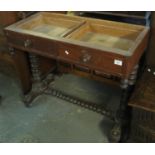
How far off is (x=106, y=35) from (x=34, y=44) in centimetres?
49

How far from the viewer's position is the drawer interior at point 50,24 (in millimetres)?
1583

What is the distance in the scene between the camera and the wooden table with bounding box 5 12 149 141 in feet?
4.06

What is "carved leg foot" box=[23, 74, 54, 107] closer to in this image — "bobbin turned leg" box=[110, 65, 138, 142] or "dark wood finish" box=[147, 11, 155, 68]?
"bobbin turned leg" box=[110, 65, 138, 142]

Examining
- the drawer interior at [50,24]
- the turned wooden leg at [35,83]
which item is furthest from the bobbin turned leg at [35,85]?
the drawer interior at [50,24]

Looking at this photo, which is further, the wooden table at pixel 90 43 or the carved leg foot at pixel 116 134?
the carved leg foot at pixel 116 134

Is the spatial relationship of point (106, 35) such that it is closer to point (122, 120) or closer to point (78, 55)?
point (78, 55)

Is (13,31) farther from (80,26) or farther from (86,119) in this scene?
(86,119)

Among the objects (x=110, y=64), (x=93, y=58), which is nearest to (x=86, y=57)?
(x=93, y=58)

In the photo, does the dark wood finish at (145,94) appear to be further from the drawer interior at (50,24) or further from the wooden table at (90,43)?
the drawer interior at (50,24)

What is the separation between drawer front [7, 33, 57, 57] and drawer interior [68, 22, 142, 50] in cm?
14

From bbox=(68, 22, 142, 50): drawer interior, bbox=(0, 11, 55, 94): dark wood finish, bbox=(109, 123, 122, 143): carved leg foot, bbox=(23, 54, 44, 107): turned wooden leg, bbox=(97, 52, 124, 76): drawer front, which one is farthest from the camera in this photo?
bbox=(23, 54, 44, 107): turned wooden leg

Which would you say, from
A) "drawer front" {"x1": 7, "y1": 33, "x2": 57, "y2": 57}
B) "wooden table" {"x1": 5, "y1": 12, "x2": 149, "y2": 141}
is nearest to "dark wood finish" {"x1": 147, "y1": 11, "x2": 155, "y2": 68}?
"wooden table" {"x1": 5, "y1": 12, "x2": 149, "y2": 141}

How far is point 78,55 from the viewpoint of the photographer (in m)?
1.32
